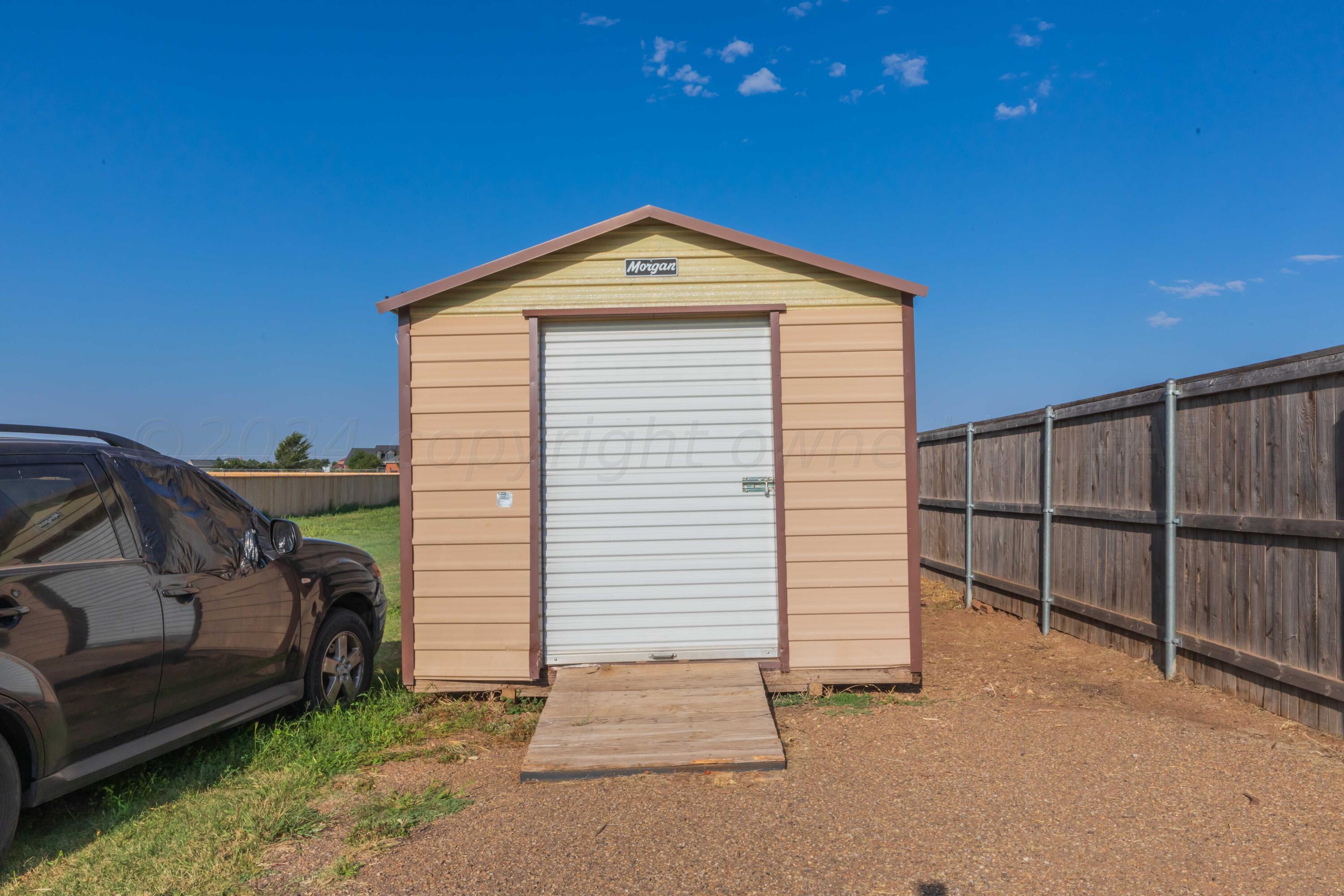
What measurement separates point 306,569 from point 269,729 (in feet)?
3.27

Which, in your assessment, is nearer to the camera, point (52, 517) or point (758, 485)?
point (52, 517)

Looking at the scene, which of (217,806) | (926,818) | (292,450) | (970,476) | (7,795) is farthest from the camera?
(292,450)

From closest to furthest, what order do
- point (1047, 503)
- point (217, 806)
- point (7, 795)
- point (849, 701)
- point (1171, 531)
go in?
point (7, 795), point (217, 806), point (849, 701), point (1171, 531), point (1047, 503)

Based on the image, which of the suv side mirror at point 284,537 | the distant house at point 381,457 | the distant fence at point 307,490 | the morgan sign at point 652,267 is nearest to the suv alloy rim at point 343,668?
the suv side mirror at point 284,537

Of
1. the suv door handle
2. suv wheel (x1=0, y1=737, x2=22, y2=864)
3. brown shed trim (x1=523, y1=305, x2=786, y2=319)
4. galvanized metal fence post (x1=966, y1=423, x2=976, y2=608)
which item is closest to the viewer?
suv wheel (x1=0, y1=737, x2=22, y2=864)

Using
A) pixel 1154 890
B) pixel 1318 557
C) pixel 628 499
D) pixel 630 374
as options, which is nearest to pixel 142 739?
pixel 628 499

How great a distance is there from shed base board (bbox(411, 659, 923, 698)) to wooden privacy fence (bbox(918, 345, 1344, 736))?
2028 millimetres

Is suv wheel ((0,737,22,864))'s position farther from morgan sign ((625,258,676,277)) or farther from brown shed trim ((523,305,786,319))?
morgan sign ((625,258,676,277))

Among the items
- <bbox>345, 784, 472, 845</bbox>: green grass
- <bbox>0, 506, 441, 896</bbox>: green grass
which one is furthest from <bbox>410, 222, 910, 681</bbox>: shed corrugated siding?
<bbox>345, 784, 472, 845</bbox>: green grass

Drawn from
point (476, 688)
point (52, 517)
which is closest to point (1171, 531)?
point (476, 688)

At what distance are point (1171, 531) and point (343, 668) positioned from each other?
5.97 meters

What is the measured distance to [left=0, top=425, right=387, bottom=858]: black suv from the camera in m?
3.52

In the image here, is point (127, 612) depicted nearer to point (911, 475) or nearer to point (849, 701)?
point (849, 701)

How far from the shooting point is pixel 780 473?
6207 mm
